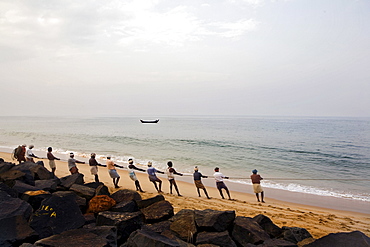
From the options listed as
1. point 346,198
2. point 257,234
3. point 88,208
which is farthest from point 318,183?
point 88,208

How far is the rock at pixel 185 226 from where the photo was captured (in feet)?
17.1

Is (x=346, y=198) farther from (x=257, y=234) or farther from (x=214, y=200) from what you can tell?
(x=257, y=234)

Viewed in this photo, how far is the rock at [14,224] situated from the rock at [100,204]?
143 centimetres

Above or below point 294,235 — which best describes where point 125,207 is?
above

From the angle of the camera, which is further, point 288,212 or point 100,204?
point 288,212

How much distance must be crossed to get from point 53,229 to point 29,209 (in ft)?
2.61

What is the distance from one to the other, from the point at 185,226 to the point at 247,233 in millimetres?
1258

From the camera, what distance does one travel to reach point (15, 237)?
4254 millimetres

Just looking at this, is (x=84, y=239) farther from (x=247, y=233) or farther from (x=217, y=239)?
(x=247, y=233)

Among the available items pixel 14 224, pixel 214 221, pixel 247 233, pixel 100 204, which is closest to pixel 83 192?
pixel 100 204

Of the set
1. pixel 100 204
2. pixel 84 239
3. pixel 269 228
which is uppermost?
pixel 84 239

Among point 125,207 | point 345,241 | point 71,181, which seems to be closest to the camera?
point 345,241

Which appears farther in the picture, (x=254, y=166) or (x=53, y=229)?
(x=254, y=166)

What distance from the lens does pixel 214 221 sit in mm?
5293
